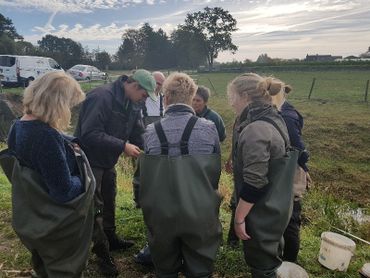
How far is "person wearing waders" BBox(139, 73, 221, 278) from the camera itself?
259 centimetres

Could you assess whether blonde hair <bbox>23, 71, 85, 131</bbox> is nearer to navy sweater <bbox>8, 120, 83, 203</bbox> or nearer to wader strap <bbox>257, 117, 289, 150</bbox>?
navy sweater <bbox>8, 120, 83, 203</bbox>

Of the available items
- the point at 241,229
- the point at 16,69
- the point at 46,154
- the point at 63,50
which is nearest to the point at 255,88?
the point at 241,229

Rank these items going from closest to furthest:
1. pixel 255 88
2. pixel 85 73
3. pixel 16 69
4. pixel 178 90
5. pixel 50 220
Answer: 1. pixel 50 220
2. pixel 178 90
3. pixel 255 88
4. pixel 16 69
5. pixel 85 73

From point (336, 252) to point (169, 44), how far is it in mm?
62912

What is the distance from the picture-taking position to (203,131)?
270 cm

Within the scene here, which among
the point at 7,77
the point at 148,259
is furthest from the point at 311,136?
the point at 7,77

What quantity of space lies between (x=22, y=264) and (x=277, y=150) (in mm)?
2901

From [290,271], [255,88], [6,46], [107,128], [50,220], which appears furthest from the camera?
[6,46]

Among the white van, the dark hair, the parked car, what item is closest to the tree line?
the parked car

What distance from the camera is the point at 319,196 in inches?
307

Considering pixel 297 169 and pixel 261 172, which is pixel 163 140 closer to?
pixel 261 172

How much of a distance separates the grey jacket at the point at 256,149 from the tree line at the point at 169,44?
5114 centimetres

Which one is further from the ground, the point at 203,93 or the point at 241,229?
the point at 203,93

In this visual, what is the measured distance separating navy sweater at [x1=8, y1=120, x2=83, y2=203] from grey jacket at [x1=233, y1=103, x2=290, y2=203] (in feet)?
4.13
